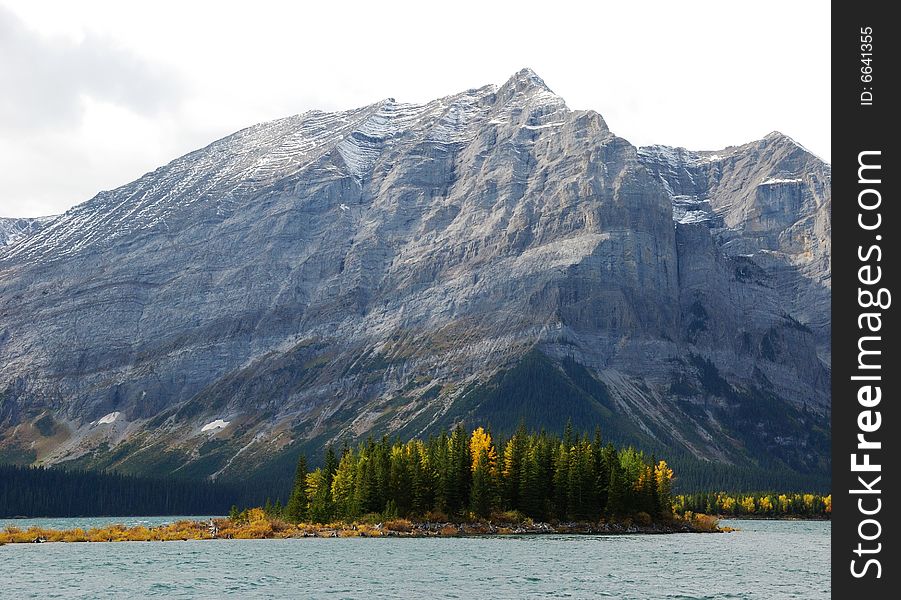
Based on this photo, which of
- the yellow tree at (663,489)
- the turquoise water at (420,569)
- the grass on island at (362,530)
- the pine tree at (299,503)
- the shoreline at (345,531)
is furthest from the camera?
the pine tree at (299,503)

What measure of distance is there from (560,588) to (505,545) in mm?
40604

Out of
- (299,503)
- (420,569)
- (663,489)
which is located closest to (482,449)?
(299,503)

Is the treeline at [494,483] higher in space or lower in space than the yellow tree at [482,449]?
lower

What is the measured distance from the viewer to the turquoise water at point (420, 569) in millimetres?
78625

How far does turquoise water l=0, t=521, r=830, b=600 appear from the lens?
78625 mm

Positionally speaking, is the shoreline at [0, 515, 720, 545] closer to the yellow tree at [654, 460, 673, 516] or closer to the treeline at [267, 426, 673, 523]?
the treeline at [267, 426, 673, 523]

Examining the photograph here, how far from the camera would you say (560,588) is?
79.8 metres

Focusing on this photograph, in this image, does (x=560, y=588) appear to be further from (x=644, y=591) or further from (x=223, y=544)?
(x=223, y=544)

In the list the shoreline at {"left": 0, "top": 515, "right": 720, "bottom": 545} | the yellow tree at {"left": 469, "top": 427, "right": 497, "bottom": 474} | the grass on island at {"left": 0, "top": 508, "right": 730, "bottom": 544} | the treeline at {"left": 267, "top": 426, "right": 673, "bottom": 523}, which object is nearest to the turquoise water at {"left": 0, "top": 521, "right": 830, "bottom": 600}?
the shoreline at {"left": 0, "top": 515, "right": 720, "bottom": 545}

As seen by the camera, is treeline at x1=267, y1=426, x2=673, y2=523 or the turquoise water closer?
the turquoise water

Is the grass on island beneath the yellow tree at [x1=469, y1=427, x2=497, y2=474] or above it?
beneath

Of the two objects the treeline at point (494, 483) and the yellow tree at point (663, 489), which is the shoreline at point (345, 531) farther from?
the yellow tree at point (663, 489)

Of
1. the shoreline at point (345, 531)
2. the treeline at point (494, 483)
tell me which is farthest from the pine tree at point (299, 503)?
the treeline at point (494, 483)
